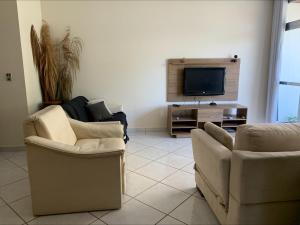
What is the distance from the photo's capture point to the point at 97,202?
2.21 metres

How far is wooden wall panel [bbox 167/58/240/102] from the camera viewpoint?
15.4 ft

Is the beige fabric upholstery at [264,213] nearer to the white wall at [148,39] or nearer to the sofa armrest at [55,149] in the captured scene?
the sofa armrest at [55,149]

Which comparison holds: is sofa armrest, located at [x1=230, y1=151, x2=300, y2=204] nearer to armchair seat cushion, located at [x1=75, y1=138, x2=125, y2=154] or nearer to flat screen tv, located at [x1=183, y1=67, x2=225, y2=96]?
armchair seat cushion, located at [x1=75, y1=138, x2=125, y2=154]

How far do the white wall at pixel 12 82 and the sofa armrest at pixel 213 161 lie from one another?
2755 millimetres

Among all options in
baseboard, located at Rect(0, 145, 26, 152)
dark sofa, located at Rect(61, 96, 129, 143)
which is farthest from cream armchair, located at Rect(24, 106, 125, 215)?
baseboard, located at Rect(0, 145, 26, 152)

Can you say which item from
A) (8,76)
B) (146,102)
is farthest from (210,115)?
(8,76)

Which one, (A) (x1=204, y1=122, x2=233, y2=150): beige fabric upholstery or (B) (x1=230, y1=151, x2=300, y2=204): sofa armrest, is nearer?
(B) (x1=230, y1=151, x2=300, y2=204): sofa armrest

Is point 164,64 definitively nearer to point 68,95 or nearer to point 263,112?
point 68,95

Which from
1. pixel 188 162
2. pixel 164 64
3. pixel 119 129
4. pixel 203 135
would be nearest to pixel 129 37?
pixel 164 64

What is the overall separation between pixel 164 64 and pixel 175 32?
0.63 m

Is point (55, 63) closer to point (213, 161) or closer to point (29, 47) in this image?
point (29, 47)

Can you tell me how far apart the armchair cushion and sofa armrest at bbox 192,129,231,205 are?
4.44 ft

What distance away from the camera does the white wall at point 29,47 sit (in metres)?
3.58

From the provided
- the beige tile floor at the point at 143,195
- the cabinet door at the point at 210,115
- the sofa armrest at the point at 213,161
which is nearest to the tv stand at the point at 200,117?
the cabinet door at the point at 210,115
